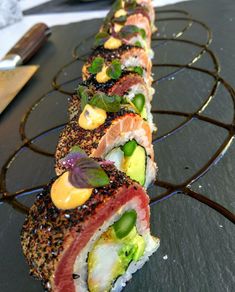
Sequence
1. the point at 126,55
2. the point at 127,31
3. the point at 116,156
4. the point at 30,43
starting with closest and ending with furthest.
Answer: the point at 116,156 → the point at 126,55 → the point at 127,31 → the point at 30,43

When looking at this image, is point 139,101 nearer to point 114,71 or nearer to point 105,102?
point 114,71

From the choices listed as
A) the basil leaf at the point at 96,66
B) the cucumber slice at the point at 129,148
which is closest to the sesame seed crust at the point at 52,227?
the cucumber slice at the point at 129,148

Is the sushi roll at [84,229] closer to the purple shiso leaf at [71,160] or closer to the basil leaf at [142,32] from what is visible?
the purple shiso leaf at [71,160]

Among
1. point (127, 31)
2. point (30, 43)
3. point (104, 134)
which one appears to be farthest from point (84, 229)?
→ point (30, 43)

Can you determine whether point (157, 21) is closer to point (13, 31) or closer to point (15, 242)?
point (13, 31)

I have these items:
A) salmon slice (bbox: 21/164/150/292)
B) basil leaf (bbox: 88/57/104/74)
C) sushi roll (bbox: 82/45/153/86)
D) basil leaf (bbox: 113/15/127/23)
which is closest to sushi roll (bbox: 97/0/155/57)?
basil leaf (bbox: 113/15/127/23)
